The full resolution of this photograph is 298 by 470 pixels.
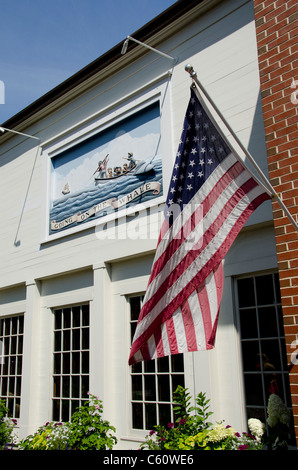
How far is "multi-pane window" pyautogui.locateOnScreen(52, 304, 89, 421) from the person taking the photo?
8594mm

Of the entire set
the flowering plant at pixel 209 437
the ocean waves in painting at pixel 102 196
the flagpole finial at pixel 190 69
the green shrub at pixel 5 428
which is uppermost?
the ocean waves in painting at pixel 102 196

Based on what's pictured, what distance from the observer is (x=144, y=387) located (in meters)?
7.50

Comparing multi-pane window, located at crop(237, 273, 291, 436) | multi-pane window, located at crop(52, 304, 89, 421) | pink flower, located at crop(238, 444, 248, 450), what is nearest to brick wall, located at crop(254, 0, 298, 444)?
pink flower, located at crop(238, 444, 248, 450)

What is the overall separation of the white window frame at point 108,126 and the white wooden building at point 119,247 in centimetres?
3

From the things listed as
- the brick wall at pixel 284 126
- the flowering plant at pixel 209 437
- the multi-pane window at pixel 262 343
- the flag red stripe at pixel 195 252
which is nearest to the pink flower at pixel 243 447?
the flowering plant at pixel 209 437

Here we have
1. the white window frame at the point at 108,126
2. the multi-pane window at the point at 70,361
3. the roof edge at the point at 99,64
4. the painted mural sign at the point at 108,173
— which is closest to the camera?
the white window frame at the point at 108,126

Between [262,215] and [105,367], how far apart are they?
12.6 ft

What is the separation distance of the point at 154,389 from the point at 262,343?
7.17 ft

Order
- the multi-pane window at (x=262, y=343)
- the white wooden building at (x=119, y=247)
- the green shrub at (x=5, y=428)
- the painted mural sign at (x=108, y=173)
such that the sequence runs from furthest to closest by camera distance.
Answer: the green shrub at (x=5, y=428)
the painted mural sign at (x=108, y=173)
the white wooden building at (x=119, y=247)
the multi-pane window at (x=262, y=343)

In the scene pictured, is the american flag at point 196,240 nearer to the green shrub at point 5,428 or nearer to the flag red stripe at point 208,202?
the flag red stripe at point 208,202

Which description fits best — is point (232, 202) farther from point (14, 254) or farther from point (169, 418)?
point (14, 254)

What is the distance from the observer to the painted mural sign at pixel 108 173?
8.05m

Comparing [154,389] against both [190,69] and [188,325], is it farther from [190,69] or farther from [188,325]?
[190,69]
